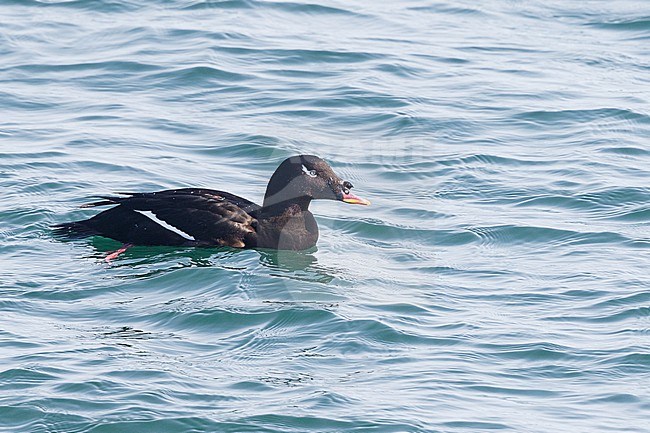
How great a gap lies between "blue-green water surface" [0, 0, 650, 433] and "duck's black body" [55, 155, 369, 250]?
0.15m

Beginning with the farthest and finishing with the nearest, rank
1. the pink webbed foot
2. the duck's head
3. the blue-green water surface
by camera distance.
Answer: the duck's head, the pink webbed foot, the blue-green water surface

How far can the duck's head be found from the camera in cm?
950

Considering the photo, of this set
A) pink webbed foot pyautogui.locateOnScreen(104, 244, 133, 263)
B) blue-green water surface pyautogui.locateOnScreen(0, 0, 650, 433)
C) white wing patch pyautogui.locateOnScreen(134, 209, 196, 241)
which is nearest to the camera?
blue-green water surface pyautogui.locateOnScreen(0, 0, 650, 433)

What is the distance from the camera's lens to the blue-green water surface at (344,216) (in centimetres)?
666

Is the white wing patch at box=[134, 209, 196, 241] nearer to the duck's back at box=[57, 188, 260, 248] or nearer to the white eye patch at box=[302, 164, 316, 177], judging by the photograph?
the duck's back at box=[57, 188, 260, 248]

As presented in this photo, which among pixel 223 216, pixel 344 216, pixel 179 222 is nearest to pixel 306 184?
pixel 223 216

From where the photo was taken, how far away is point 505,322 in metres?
7.79

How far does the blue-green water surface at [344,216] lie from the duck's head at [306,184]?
368mm

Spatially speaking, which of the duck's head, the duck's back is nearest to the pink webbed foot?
the duck's back

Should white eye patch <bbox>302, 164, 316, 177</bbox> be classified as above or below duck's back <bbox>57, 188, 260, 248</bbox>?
above

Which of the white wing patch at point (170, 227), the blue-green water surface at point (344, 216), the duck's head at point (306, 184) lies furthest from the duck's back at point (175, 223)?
the duck's head at point (306, 184)

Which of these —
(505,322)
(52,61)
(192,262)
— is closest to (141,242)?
(192,262)

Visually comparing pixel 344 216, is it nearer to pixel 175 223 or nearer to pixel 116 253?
pixel 175 223

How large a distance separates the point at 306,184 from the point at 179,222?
934 millimetres
